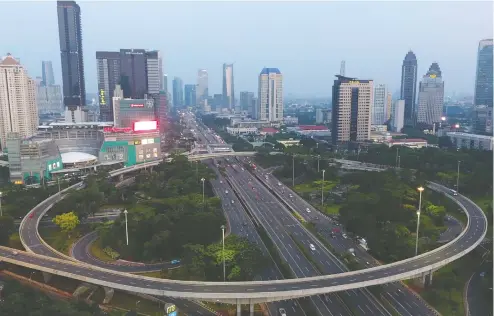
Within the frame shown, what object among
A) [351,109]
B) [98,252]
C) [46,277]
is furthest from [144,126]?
[351,109]

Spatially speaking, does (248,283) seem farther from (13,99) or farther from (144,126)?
(13,99)

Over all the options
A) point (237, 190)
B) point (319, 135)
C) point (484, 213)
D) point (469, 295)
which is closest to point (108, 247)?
point (237, 190)

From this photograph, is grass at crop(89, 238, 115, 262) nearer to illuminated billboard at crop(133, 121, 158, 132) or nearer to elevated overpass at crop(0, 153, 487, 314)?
elevated overpass at crop(0, 153, 487, 314)

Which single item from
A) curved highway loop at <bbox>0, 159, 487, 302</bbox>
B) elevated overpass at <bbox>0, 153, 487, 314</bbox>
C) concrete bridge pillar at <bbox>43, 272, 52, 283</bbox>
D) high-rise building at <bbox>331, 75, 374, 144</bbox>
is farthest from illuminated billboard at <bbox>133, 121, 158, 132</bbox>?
concrete bridge pillar at <bbox>43, 272, 52, 283</bbox>

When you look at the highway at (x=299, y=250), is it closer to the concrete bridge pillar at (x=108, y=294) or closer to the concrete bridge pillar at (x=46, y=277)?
the concrete bridge pillar at (x=108, y=294)

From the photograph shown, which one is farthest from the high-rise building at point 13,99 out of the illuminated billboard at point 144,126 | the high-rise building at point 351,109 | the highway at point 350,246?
the high-rise building at point 351,109

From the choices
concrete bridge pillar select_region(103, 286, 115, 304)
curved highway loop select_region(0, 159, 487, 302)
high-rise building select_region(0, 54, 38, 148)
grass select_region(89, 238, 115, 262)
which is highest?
high-rise building select_region(0, 54, 38, 148)

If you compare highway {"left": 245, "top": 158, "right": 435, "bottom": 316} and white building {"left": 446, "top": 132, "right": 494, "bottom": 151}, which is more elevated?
white building {"left": 446, "top": 132, "right": 494, "bottom": 151}
